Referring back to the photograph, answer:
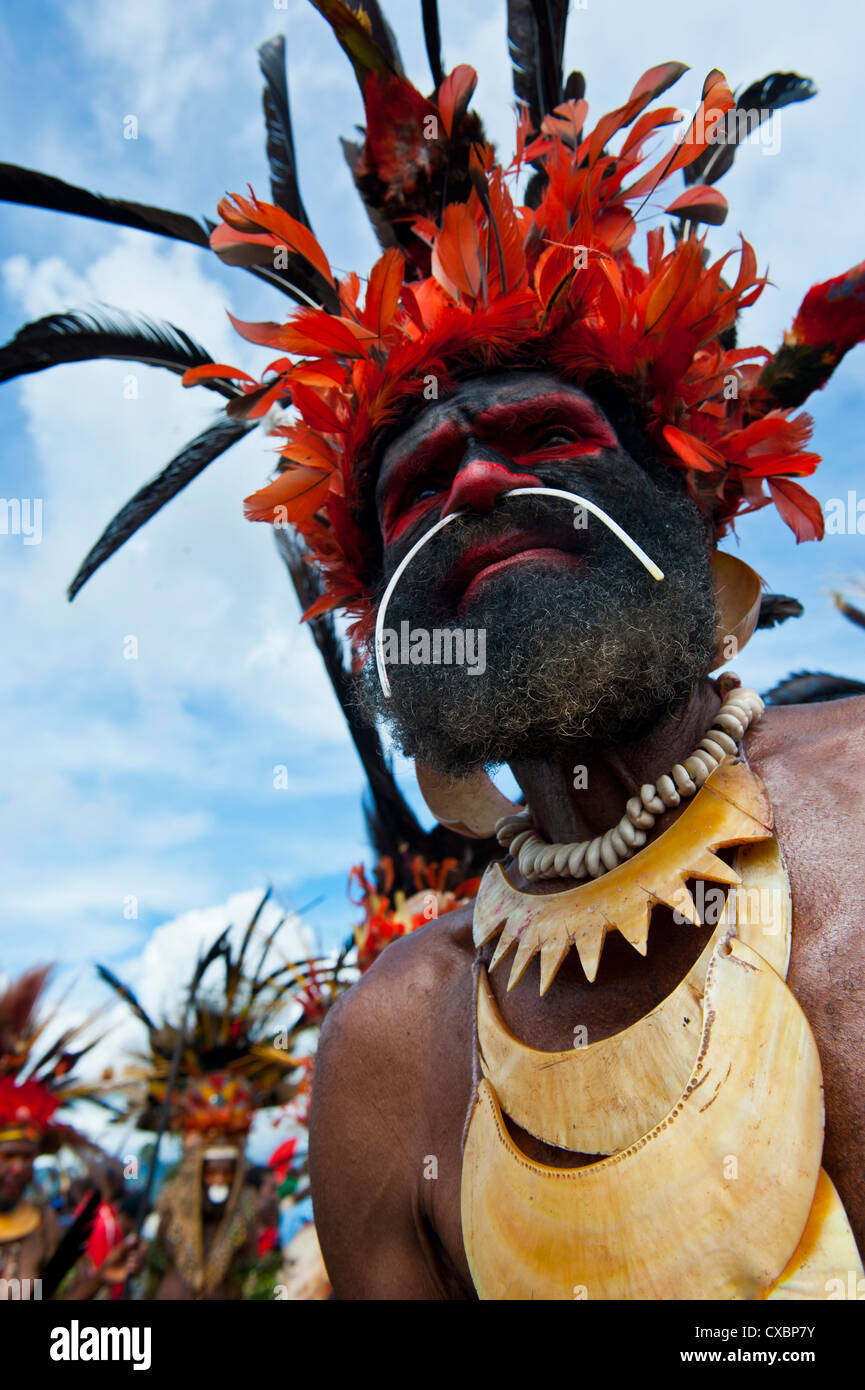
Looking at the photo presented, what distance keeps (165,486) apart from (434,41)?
6.08 ft

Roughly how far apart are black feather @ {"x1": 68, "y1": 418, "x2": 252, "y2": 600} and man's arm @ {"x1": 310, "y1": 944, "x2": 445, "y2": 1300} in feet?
7.19

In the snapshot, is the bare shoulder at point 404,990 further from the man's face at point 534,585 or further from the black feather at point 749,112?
the black feather at point 749,112

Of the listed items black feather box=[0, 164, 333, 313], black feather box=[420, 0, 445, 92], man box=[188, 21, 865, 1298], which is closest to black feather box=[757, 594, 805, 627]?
Result: man box=[188, 21, 865, 1298]

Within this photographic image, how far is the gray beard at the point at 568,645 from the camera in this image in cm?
188

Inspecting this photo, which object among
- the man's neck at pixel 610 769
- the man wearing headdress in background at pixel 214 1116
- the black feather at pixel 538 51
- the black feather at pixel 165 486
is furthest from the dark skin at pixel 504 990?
the man wearing headdress in background at pixel 214 1116

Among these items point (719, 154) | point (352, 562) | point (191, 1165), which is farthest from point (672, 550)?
point (191, 1165)

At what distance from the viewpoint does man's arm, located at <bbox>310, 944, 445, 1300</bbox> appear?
Result: 2051mm

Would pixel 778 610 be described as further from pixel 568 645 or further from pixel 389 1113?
pixel 389 1113

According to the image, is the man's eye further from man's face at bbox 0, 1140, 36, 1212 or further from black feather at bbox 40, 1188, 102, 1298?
man's face at bbox 0, 1140, 36, 1212

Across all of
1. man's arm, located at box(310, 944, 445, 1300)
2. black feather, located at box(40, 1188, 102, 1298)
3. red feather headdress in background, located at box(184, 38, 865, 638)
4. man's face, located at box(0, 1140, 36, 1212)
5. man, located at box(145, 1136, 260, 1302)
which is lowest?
man, located at box(145, 1136, 260, 1302)

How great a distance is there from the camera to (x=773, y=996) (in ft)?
4.88

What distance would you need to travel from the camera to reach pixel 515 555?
1971 millimetres
